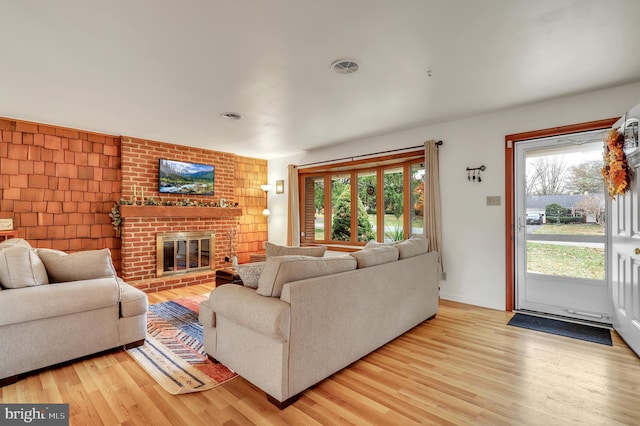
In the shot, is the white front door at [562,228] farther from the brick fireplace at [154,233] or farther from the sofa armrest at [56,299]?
the brick fireplace at [154,233]

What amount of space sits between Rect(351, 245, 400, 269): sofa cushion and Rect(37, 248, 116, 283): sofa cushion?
218 centimetres

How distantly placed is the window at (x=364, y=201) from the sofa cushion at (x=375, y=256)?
1.88m

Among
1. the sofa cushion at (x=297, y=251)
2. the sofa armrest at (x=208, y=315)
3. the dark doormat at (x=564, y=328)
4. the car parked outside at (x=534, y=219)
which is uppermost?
the car parked outside at (x=534, y=219)

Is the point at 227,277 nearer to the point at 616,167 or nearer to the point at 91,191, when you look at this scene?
the point at 91,191

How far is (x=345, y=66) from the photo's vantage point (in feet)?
8.41

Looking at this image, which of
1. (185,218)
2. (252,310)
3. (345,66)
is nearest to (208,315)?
(252,310)

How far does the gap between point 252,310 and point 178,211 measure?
12.5ft

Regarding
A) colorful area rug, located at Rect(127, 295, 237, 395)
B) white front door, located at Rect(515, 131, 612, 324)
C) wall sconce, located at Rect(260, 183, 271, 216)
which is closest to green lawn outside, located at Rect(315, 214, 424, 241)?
white front door, located at Rect(515, 131, 612, 324)

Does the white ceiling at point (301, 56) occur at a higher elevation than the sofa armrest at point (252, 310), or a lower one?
higher

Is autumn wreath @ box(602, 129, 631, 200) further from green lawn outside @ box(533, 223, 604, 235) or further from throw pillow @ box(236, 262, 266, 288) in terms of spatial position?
throw pillow @ box(236, 262, 266, 288)

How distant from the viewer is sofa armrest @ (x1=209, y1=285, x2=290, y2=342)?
177 centimetres

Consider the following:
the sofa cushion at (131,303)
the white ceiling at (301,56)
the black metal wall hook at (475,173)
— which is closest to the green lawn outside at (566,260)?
the black metal wall hook at (475,173)

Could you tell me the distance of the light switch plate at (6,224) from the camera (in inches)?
152

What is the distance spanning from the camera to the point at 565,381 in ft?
7.07
